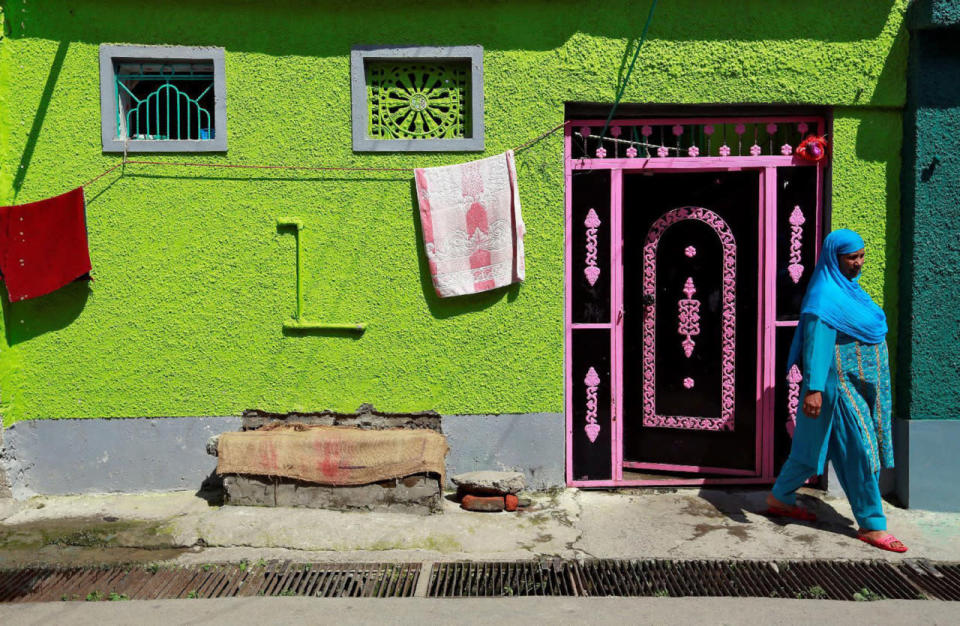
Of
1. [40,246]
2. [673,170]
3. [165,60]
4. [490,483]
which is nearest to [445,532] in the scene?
[490,483]

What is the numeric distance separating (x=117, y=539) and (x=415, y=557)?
1.84 meters

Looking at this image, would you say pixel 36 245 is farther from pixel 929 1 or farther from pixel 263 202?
pixel 929 1

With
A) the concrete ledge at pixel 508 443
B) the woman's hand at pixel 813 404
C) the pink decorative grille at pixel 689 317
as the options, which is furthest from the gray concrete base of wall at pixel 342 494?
the woman's hand at pixel 813 404

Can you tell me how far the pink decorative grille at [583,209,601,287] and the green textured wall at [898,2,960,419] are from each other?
81.8 inches

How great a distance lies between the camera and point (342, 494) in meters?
4.96

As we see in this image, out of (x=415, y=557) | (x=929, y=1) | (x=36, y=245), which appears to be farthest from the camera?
(x=36, y=245)

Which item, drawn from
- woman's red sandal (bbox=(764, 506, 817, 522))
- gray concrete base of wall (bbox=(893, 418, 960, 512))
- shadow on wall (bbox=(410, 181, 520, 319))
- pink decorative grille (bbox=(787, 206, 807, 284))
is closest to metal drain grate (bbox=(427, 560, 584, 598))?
woman's red sandal (bbox=(764, 506, 817, 522))

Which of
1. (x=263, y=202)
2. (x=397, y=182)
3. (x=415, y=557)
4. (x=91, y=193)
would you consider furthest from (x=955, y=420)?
(x=91, y=193)

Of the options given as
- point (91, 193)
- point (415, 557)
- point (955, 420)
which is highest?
point (91, 193)

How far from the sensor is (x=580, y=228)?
542 centimetres

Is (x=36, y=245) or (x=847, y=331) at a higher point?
(x=36, y=245)

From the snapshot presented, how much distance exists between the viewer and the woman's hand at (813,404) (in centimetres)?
449

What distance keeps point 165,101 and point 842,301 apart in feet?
15.4

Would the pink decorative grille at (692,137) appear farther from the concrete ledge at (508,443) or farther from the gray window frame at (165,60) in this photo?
the gray window frame at (165,60)
